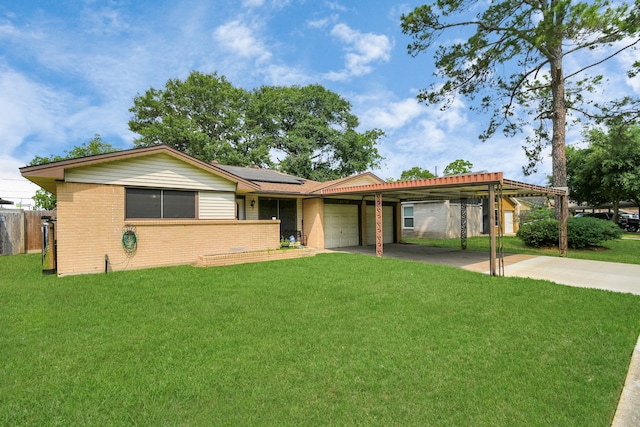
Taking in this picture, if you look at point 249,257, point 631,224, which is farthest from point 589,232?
point 631,224

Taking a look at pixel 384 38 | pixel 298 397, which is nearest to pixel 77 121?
pixel 384 38

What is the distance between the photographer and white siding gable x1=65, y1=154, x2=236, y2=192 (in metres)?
8.06

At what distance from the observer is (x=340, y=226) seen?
1481cm

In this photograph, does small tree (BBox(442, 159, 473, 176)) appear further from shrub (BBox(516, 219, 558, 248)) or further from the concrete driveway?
the concrete driveway

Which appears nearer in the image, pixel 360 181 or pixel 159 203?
pixel 159 203

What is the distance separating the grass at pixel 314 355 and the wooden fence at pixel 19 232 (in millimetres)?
8978

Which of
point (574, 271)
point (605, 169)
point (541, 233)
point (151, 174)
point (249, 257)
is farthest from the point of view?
point (605, 169)

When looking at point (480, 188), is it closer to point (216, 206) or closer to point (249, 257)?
point (249, 257)

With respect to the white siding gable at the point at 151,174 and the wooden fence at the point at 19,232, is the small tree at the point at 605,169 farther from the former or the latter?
the wooden fence at the point at 19,232

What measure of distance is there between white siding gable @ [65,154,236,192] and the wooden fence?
7236 mm

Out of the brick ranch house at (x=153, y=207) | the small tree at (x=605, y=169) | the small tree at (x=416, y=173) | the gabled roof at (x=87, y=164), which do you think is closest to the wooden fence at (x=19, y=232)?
the brick ranch house at (x=153, y=207)

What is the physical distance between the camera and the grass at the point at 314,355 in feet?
8.08

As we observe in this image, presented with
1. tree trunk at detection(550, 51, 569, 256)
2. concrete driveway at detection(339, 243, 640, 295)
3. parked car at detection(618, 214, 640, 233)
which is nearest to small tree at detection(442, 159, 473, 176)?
parked car at detection(618, 214, 640, 233)

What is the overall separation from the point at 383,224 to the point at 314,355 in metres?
13.6
